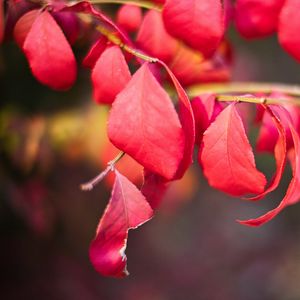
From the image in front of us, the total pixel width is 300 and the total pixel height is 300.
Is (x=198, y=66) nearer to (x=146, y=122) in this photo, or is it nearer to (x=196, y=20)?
(x=196, y=20)

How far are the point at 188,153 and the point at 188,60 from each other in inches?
10.2

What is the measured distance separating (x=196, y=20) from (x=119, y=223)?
0.27m

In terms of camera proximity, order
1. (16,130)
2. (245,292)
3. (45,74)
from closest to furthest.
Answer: (45,74)
(16,130)
(245,292)

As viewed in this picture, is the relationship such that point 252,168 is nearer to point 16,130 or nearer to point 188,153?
point 188,153

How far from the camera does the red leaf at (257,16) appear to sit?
32.8 inches

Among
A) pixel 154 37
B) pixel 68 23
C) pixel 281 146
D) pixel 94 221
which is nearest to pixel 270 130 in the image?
pixel 281 146

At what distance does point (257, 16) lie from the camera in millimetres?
846

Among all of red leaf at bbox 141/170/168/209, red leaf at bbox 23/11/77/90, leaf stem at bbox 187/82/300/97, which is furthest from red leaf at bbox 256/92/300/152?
red leaf at bbox 23/11/77/90

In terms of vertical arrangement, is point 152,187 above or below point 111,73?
below

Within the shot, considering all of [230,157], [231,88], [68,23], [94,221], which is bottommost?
[94,221]

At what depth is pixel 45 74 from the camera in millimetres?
742

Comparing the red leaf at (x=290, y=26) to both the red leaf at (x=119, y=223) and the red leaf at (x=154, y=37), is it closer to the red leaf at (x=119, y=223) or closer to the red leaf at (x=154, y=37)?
the red leaf at (x=154, y=37)

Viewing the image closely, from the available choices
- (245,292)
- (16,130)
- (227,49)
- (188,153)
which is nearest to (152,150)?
(188,153)

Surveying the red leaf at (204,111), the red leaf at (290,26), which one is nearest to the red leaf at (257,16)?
the red leaf at (290,26)
